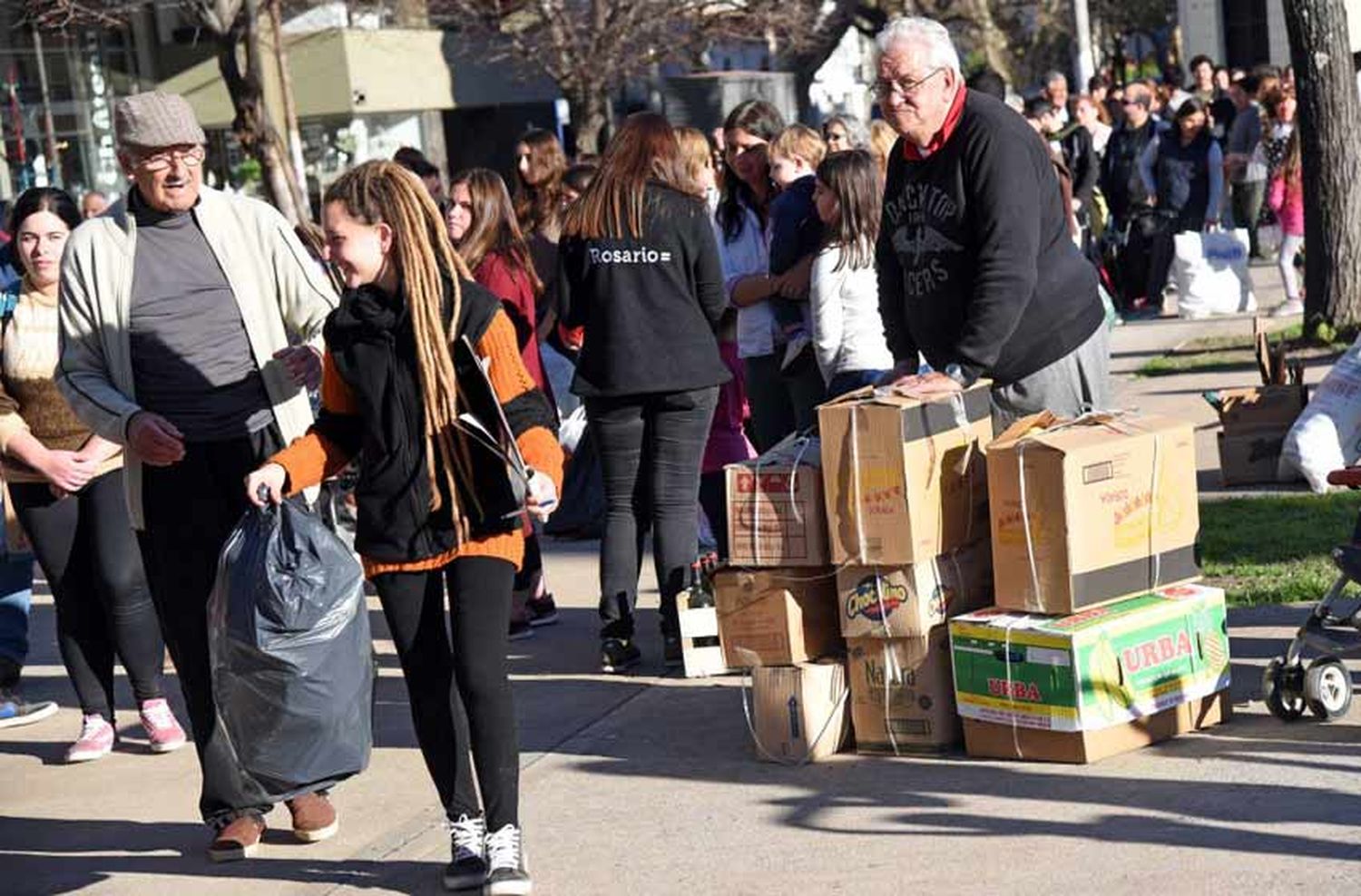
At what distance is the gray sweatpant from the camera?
21.4 feet

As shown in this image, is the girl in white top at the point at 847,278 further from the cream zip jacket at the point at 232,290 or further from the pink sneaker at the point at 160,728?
the pink sneaker at the point at 160,728

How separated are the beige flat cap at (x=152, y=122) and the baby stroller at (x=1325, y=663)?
3314 mm

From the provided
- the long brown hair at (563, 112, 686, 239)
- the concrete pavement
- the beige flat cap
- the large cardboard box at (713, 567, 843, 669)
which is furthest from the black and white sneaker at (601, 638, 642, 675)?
the beige flat cap

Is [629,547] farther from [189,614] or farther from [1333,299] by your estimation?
[1333,299]

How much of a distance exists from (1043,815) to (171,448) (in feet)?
8.25

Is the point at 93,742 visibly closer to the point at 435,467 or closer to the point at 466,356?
the point at 435,467

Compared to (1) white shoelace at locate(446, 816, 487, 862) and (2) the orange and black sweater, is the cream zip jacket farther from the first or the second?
(1) white shoelace at locate(446, 816, 487, 862)

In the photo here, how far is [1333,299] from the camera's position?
14312mm

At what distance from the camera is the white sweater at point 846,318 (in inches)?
311

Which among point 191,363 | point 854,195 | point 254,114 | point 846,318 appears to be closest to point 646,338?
point 846,318

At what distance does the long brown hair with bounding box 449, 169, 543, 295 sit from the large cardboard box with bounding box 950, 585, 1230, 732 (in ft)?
11.0

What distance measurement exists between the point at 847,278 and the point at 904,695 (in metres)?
2.03

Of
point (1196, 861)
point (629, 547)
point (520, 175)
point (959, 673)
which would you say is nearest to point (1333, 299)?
point (520, 175)

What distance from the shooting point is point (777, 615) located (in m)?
6.59
